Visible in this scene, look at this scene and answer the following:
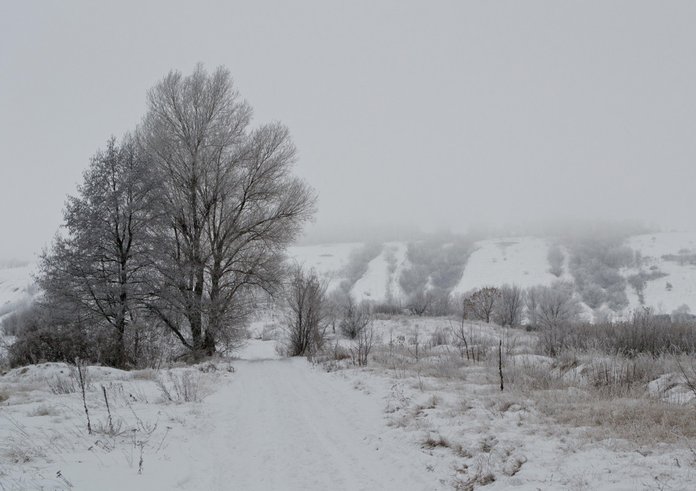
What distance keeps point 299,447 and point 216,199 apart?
569 inches

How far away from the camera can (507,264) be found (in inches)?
4055

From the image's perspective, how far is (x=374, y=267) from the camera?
114m

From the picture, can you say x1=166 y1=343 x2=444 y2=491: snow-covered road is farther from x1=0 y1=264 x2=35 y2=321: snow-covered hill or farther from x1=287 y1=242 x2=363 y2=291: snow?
x1=0 y1=264 x2=35 y2=321: snow-covered hill

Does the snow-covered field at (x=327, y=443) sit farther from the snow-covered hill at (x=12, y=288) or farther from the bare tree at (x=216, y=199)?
the snow-covered hill at (x=12, y=288)

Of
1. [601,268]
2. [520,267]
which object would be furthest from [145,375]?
[601,268]

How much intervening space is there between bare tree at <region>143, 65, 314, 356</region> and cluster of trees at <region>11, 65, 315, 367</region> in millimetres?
51

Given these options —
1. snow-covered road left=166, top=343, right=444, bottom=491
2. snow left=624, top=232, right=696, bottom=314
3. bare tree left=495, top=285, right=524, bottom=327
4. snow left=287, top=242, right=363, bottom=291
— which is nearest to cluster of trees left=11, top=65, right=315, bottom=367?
snow-covered road left=166, top=343, right=444, bottom=491

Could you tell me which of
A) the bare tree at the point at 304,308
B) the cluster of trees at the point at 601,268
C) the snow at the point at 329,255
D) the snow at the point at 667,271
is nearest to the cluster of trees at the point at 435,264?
the snow at the point at 329,255

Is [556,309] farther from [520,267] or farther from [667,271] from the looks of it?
[667,271]

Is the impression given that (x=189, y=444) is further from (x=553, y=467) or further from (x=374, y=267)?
(x=374, y=267)

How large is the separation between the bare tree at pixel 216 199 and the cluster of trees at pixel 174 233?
0.05 meters

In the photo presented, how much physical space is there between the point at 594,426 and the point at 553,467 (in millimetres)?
1208

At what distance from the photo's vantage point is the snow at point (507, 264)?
86625mm

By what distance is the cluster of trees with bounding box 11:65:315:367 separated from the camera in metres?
14.3
